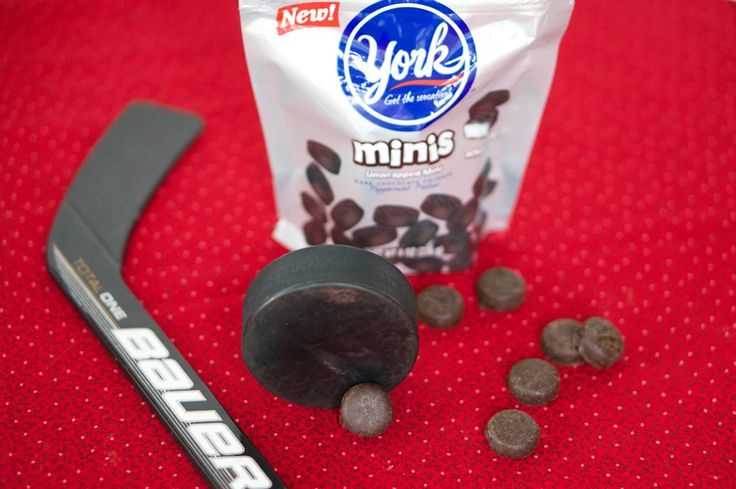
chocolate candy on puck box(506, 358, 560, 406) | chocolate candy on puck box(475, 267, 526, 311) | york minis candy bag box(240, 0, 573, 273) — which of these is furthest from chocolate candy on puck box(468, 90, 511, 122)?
chocolate candy on puck box(506, 358, 560, 406)

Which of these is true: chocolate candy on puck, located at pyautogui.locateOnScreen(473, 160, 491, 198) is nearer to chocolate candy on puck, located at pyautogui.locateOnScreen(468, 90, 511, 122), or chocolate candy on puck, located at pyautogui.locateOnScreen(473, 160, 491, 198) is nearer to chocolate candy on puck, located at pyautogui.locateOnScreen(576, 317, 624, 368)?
chocolate candy on puck, located at pyautogui.locateOnScreen(468, 90, 511, 122)

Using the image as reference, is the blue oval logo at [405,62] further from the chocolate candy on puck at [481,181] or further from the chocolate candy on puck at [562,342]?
the chocolate candy on puck at [562,342]

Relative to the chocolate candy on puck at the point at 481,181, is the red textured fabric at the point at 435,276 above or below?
below

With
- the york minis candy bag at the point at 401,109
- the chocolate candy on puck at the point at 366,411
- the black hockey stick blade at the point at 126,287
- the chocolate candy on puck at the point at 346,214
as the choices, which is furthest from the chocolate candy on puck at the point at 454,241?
the black hockey stick blade at the point at 126,287

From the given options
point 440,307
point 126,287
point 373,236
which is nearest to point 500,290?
point 440,307

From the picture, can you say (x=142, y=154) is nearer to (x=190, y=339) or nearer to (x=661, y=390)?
(x=190, y=339)

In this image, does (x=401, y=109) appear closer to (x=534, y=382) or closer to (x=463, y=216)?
(x=463, y=216)

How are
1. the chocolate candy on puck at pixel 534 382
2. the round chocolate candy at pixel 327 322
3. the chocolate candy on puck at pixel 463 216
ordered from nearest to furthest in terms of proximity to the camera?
the round chocolate candy at pixel 327 322 < the chocolate candy on puck at pixel 534 382 < the chocolate candy on puck at pixel 463 216
